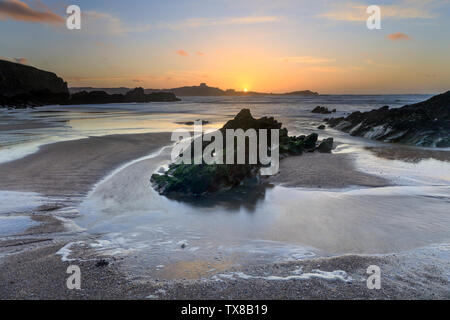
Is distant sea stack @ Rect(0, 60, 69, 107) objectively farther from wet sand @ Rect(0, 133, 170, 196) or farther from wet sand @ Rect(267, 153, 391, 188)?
wet sand @ Rect(267, 153, 391, 188)

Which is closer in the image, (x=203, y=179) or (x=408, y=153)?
(x=203, y=179)

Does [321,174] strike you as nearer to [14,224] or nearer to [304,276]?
[304,276]

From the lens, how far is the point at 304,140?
13.3 m

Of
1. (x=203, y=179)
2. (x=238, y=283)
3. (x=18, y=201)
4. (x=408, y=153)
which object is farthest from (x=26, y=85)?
(x=238, y=283)

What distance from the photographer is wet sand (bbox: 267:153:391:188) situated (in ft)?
26.2

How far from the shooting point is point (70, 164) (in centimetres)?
987

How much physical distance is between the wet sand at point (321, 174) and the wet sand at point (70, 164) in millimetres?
4968

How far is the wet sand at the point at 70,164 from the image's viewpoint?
7621mm

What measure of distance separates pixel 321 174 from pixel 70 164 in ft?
24.7

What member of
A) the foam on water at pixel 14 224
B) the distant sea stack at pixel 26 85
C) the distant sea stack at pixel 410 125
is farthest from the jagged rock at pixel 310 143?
the distant sea stack at pixel 26 85
